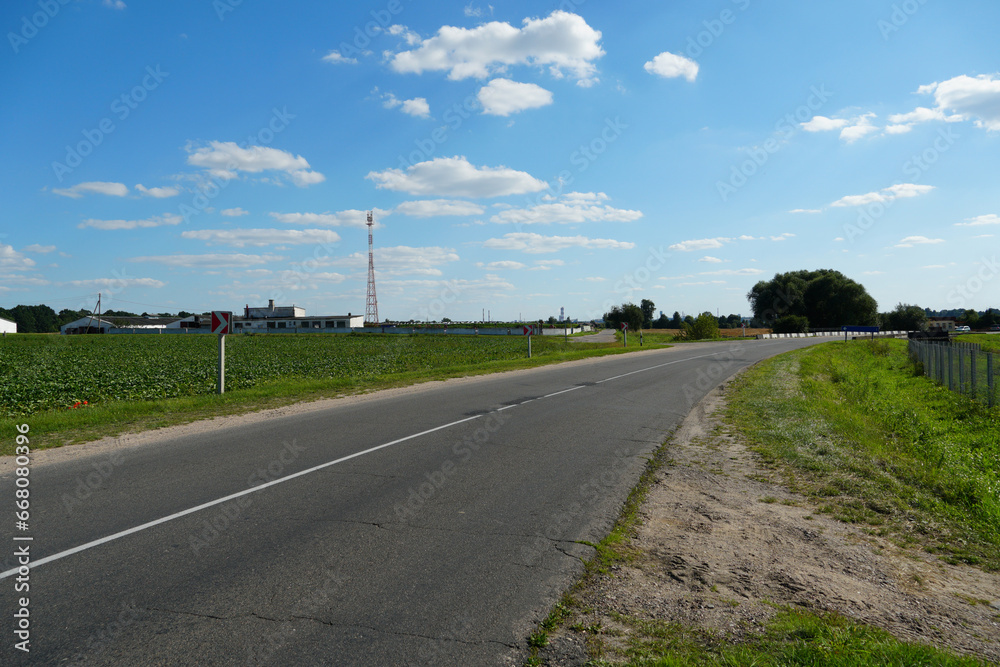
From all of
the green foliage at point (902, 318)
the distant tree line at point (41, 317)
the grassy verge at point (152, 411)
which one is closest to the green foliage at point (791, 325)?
the green foliage at point (902, 318)

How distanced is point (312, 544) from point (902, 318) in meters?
132

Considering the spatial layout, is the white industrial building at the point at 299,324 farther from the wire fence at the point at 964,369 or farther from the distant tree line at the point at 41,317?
the wire fence at the point at 964,369

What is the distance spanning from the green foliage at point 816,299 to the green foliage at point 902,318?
6770 mm

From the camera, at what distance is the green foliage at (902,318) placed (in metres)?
105

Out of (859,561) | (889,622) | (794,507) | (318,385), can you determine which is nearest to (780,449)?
(794,507)

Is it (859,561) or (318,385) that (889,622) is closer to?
(859,561)

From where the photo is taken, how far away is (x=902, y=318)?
10900 centimetres

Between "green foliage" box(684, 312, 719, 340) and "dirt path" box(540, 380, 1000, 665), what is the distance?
6605 cm

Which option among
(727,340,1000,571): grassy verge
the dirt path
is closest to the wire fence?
(727,340,1000,571): grassy verge

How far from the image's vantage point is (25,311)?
143m

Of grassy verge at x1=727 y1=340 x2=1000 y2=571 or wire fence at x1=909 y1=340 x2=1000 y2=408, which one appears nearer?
grassy verge at x1=727 y1=340 x2=1000 y2=571

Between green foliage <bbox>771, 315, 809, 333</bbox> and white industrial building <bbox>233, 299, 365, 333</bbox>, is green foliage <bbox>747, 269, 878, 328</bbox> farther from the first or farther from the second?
white industrial building <bbox>233, 299, 365, 333</bbox>

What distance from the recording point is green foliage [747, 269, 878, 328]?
103750 millimetres

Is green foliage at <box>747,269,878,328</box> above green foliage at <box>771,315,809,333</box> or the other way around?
above
